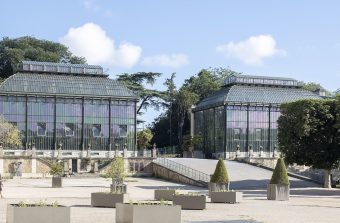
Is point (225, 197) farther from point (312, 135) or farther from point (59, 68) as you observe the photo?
point (59, 68)

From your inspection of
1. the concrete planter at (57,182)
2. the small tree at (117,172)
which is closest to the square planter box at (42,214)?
the small tree at (117,172)

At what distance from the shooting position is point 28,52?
101938 mm

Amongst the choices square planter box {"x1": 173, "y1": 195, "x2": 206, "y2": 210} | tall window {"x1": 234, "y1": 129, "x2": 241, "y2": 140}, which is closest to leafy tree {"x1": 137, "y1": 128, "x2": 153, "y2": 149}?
tall window {"x1": 234, "y1": 129, "x2": 241, "y2": 140}

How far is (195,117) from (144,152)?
18.2 meters

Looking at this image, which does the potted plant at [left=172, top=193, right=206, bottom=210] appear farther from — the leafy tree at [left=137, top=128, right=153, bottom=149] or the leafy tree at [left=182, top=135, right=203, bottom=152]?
the leafy tree at [left=182, top=135, right=203, bottom=152]

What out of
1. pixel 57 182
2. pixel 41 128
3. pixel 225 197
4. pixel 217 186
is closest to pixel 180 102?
pixel 41 128

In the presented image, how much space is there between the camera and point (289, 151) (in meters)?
54.2

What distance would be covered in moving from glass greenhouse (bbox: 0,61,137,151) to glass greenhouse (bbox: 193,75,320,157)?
11534 mm

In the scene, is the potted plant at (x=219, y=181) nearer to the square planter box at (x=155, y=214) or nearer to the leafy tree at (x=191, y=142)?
the square planter box at (x=155, y=214)

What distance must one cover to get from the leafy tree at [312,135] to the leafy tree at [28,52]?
2030 inches

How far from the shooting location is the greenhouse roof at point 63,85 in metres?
73.8

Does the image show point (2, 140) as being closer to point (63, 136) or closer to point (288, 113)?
point (63, 136)

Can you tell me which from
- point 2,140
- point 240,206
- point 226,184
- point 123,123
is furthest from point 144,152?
point 240,206

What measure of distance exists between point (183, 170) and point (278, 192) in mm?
27994
